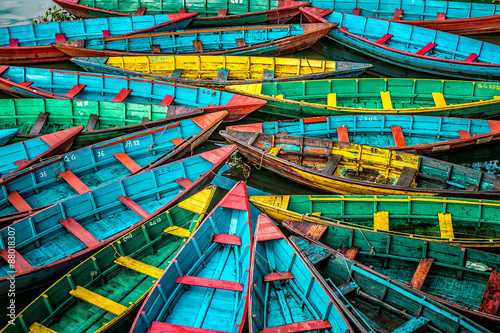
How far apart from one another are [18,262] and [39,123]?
6.40m

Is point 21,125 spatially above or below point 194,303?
above

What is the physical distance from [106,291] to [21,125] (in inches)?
328

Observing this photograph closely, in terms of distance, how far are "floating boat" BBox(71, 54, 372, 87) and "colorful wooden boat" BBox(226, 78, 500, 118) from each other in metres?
0.82

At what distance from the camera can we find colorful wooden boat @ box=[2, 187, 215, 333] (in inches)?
393

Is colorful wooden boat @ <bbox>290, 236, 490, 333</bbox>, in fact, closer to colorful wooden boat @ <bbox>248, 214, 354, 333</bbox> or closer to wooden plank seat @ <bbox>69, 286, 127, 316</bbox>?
colorful wooden boat @ <bbox>248, 214, 354, 333</bbox>

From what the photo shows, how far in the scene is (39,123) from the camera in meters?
15.5

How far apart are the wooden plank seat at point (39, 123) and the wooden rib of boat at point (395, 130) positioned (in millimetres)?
6744

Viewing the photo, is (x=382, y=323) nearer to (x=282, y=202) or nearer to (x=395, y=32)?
(x=282, y=202)

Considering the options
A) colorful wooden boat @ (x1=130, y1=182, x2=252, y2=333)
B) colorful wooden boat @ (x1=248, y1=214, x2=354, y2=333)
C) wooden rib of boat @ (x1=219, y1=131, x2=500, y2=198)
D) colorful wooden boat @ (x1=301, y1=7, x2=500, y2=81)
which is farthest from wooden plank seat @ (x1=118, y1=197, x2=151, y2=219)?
colorful wooden boat @ (x1=301, y1=7, x2=500, y2=81)

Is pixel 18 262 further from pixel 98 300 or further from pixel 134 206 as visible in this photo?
pixel 134 206

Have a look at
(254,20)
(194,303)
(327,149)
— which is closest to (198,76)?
(254,20)

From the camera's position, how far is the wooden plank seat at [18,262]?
1060cm

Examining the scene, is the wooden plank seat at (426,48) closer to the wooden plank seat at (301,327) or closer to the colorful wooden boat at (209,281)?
the colorful wooden boat at (209,281)

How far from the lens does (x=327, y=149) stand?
14.2 m
